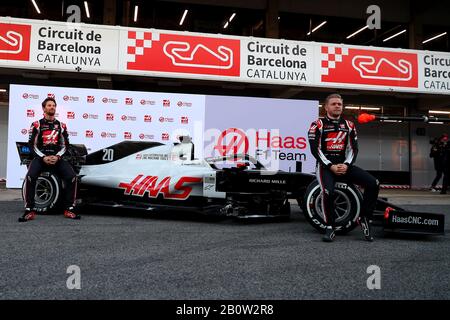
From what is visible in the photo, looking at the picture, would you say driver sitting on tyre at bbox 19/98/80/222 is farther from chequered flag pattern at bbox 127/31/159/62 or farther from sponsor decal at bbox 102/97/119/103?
chequered flag pattern at bbox 127/31/159/62

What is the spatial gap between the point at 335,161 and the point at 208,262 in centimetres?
178

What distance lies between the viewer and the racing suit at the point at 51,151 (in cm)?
464

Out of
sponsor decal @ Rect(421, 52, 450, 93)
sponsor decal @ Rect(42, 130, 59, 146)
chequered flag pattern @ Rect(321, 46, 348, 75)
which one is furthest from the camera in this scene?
sponsor decal @ Rect(421, 52, 450, 93)

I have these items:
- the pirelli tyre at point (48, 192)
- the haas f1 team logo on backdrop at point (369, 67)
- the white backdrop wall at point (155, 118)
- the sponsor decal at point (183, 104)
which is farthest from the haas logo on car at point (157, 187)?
the haas f1 team logo on backdrop at point (369, 67)

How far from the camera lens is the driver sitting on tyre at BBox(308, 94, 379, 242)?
12.3 ft

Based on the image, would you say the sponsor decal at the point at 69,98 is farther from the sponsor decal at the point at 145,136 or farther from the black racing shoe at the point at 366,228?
the black racing shoe at the point at 366,228

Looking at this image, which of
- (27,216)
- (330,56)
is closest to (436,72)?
(330,56)

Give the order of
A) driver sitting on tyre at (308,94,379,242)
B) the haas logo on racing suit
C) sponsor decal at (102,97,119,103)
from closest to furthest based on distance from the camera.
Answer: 1. driver sitting on tyre at (308,94,379,242)
2. the haas logo on racing suit
3. sponsor decal at (102,97,119,103)

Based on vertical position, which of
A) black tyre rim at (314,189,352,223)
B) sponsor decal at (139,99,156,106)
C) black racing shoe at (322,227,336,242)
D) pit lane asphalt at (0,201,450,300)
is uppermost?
sponsor decal at (139,99,156,106)

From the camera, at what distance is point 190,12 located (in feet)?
38.7

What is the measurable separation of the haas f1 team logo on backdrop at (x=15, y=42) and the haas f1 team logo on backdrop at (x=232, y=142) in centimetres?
409

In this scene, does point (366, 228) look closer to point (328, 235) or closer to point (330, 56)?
point (328, 235)

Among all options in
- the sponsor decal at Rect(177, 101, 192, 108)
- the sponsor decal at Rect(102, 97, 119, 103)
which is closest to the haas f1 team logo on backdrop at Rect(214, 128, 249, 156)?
the sponsor decal at Rect(177, 101, 192, 108)

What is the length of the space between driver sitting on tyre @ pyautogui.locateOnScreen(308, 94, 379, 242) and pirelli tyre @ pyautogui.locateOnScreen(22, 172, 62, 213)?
10.3 feet
